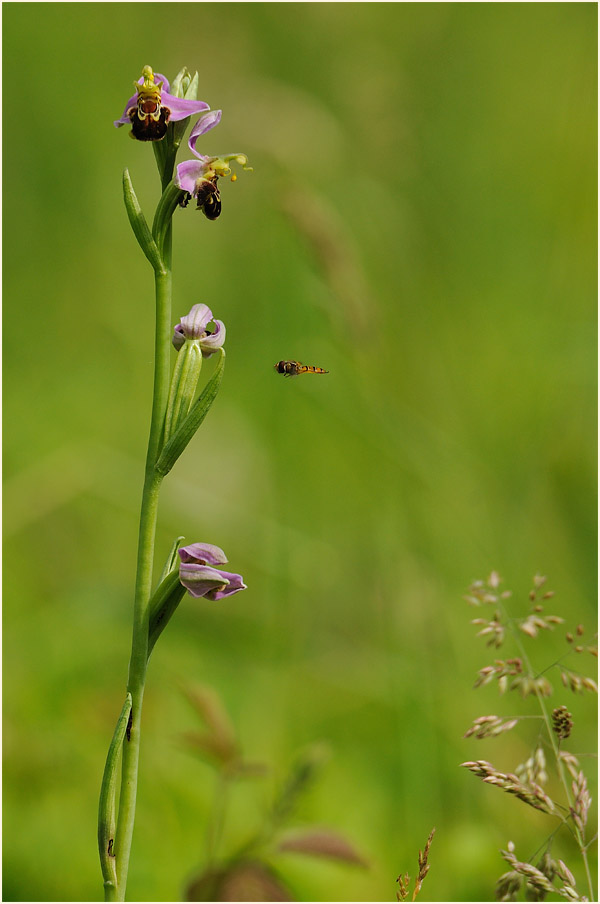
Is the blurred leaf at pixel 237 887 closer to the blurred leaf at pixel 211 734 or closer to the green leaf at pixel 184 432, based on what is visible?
the blurred leaf at pixel 211 734

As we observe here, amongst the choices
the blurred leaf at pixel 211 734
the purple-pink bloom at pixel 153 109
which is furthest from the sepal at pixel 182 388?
the blurred leaf at pixel 211 734

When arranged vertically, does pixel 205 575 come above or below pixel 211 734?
above

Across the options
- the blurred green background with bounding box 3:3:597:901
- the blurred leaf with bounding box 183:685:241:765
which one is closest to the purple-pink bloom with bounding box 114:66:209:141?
the blurred leaf with bounding box 183:685:241:765

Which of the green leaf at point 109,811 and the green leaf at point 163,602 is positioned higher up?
the green leaf at point 163,602

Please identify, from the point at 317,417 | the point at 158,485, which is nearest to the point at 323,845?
the point at 158,485

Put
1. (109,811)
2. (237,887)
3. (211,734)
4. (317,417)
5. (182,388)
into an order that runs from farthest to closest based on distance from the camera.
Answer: (317,417) < (211,734) < (237,887) < (182,388) < (109,811)

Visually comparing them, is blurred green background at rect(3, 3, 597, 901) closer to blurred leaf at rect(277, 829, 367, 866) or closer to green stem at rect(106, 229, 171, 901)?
blurred leaf at rect(277, 829, 367, 866)

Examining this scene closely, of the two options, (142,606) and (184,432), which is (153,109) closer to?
(184,432)
